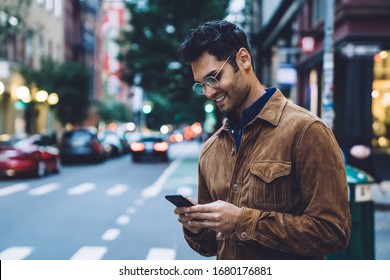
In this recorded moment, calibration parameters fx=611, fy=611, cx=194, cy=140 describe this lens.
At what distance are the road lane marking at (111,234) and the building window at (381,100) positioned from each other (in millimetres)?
10614

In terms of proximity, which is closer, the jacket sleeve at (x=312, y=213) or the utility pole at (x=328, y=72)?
the jacket sleeve at (x=312, y=213)

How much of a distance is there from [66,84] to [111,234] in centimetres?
2766

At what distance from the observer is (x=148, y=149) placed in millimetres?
Result: 32844

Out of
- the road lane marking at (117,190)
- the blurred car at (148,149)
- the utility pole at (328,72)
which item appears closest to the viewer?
the utility pole at (328,72)

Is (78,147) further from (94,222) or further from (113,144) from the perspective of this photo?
(94,222)

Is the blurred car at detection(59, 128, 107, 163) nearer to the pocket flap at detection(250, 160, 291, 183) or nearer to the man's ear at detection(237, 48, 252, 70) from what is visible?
the man's ear at detection(237, 48, 252, 70)

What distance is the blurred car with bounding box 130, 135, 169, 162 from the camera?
32781mm

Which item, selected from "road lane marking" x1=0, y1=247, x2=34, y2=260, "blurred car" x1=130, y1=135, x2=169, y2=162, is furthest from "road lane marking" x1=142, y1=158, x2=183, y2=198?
"blurred car" x1=130, y1=135, x2=169, y2=162

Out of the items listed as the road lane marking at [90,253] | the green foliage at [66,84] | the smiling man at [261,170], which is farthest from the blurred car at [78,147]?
the smiling man at [261,170]

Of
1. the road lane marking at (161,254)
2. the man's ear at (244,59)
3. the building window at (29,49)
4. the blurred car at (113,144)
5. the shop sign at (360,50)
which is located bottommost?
the blurred car at (113,144)

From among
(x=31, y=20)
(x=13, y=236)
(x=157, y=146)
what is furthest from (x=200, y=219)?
(x=31, y=20)

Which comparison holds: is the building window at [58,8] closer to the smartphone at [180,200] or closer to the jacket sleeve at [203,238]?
the jacket sleeve at [203,238]

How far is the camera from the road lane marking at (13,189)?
15.5m

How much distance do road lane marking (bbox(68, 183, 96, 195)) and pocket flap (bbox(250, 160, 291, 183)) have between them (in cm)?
1377
